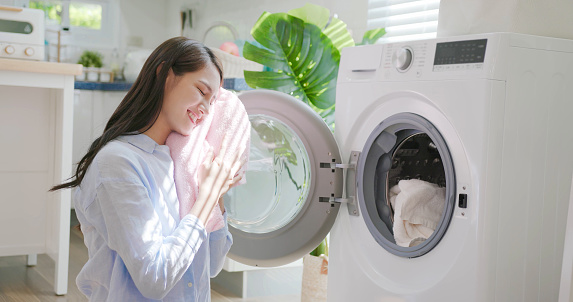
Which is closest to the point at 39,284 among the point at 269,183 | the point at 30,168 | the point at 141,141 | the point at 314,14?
the point at 30,168

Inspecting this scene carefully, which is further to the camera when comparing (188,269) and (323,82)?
(323,82)

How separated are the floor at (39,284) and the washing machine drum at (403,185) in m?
1.13

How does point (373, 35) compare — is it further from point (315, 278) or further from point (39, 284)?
point (39, 284)

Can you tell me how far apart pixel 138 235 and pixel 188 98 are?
287 mm

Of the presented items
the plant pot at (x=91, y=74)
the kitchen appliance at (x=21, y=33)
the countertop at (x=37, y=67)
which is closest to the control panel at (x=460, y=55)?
the countertop at (x=37, y=67)

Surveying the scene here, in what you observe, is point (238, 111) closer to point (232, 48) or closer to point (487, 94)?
point (487, 94)

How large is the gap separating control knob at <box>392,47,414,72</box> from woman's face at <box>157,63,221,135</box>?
1.88 ft

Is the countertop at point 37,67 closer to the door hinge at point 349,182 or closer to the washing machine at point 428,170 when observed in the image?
the washing machine at point 428,170

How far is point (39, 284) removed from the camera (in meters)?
2.88

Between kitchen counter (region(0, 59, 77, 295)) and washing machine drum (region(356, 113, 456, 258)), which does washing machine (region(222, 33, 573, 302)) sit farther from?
kitchen counter (region(0, 59, 77, 295))

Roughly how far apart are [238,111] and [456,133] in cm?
51

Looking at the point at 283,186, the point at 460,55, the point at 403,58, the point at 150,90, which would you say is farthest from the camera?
the point at 283,186

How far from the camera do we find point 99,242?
121cm

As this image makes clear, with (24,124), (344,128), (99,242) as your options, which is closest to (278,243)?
(344,128)
